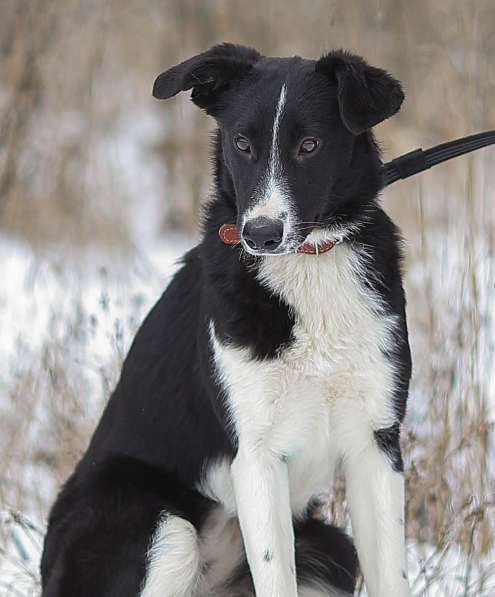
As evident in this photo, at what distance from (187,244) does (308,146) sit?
15.0ft

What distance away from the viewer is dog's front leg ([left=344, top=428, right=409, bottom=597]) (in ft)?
8.29

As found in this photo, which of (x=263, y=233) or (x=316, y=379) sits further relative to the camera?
(x=316, y=379)

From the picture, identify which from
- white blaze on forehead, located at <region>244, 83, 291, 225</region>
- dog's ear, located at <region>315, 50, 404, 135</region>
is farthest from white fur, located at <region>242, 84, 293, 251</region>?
dog's ear, located at <region>315, 50, 404, 135</region>

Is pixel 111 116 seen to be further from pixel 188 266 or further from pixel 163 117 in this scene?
pixel 188 266

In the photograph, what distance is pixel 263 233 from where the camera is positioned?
7.42 feet

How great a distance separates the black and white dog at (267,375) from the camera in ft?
7.91

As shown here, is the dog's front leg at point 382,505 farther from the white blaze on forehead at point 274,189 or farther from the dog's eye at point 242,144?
the dog's eye at point 242,144

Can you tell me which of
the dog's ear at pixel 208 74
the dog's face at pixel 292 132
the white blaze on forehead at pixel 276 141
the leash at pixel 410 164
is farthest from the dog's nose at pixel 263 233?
the dog's ear at pixel 208 74

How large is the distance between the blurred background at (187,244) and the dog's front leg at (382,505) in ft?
1.88

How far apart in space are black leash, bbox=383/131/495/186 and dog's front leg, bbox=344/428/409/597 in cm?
70

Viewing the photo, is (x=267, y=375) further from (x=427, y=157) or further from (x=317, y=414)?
(x=427, y=157)

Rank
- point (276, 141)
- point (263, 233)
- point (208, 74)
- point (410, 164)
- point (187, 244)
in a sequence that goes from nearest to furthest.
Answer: point (263, 233) → point (276, 141) → point (208, 74) → point (410, 164) → point (187, 244)

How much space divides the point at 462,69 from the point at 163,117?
6881 mm

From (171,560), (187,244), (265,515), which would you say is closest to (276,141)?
(265,515)
